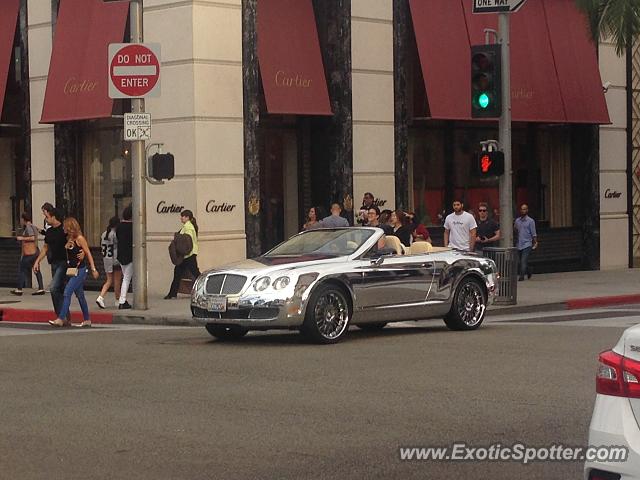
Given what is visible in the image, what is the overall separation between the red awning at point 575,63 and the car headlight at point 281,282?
56.9 ft

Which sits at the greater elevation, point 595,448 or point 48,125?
point 48,125

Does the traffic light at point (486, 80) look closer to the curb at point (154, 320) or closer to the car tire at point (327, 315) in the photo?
the curb at point (154, 320)

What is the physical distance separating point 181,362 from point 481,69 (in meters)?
9.50

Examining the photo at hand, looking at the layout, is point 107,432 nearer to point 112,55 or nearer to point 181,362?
point 181,362

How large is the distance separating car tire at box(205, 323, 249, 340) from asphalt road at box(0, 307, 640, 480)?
237 mm

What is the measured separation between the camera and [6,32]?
30.1 metres

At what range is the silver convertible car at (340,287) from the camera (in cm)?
1623

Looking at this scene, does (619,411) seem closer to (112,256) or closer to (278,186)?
(112,256)

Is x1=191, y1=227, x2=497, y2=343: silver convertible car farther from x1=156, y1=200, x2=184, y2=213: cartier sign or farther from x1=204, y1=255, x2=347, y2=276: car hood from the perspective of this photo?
x1=156, y1=200, x2=184, y2=213: cartier sign

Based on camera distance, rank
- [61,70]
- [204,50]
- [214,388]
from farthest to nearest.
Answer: [61,70], [204,50], [214,388]

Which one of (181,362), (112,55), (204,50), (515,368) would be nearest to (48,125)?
(204,50)

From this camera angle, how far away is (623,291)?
26500 millimetres

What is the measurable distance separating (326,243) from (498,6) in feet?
23.0

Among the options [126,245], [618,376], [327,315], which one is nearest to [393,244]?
[327,315]
